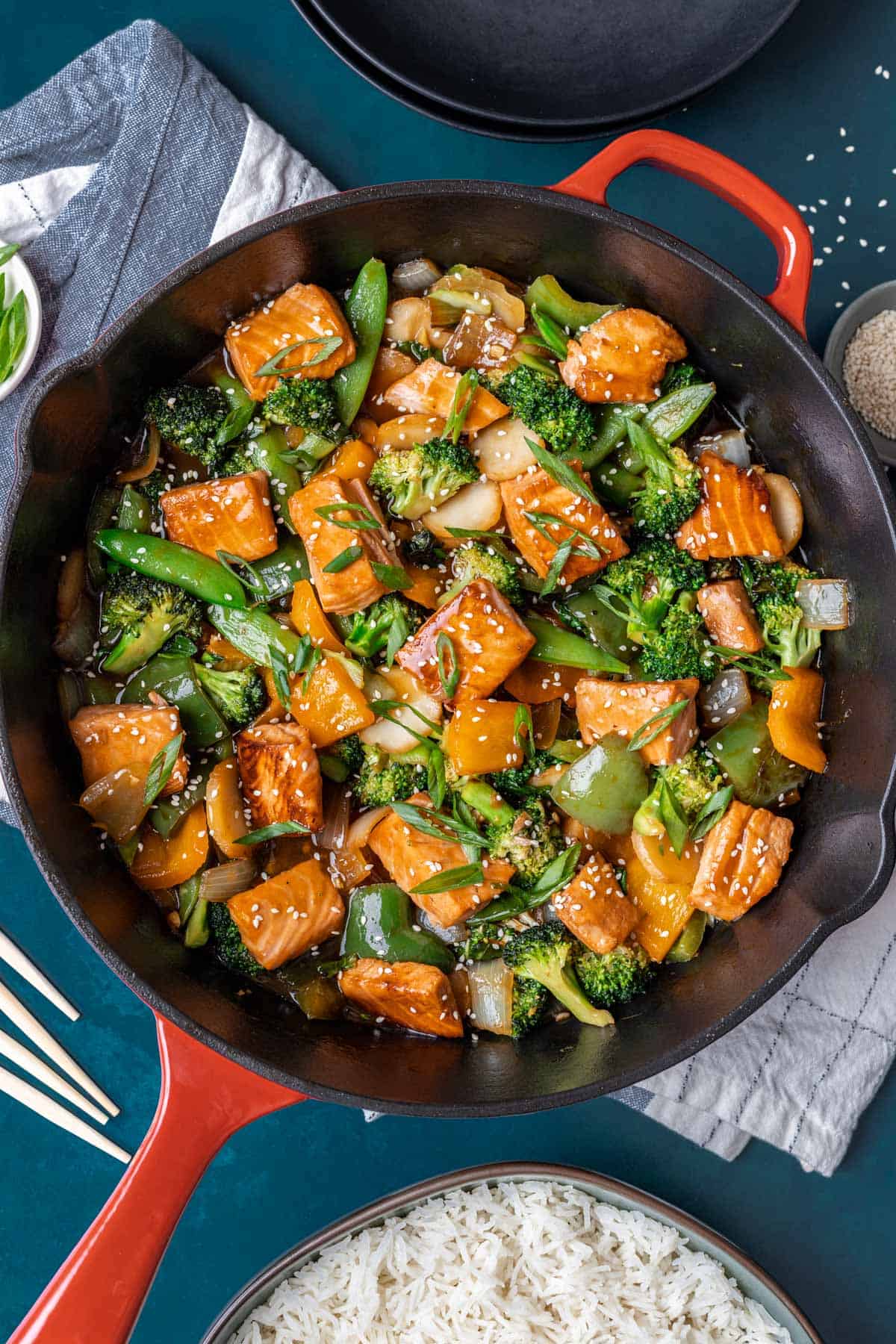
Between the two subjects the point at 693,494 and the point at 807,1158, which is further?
the point at 807,1158

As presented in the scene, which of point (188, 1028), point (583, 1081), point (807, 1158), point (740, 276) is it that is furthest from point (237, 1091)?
point (740, 276)

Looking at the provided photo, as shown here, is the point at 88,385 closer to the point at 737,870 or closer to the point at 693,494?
the point at 693,494

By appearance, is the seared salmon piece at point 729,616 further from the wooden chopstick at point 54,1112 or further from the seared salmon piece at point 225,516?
the wooden chopstick at point 54,1112

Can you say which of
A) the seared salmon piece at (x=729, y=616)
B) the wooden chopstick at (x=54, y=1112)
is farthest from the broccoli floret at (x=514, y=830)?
the wooden chopstick at (x=54, y=1112)

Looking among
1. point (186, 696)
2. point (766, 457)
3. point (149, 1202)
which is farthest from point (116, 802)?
point (766, 457)

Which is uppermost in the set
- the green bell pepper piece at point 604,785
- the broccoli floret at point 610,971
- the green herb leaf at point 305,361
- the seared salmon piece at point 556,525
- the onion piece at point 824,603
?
the green herb leaf at point 305,361

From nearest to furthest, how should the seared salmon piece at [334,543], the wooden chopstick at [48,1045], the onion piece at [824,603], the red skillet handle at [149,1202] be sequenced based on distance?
the red skillet handle at [149,1202]
the seared salmon piece at [334,543]
the onion piece at [824,603]
the wooden chopstick at [48,1045]

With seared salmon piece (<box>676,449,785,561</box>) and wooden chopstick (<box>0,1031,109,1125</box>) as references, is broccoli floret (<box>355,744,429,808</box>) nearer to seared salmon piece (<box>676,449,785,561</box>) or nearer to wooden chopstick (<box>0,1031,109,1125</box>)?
seared salmon piece (<box>676,449,785,561</box>)
